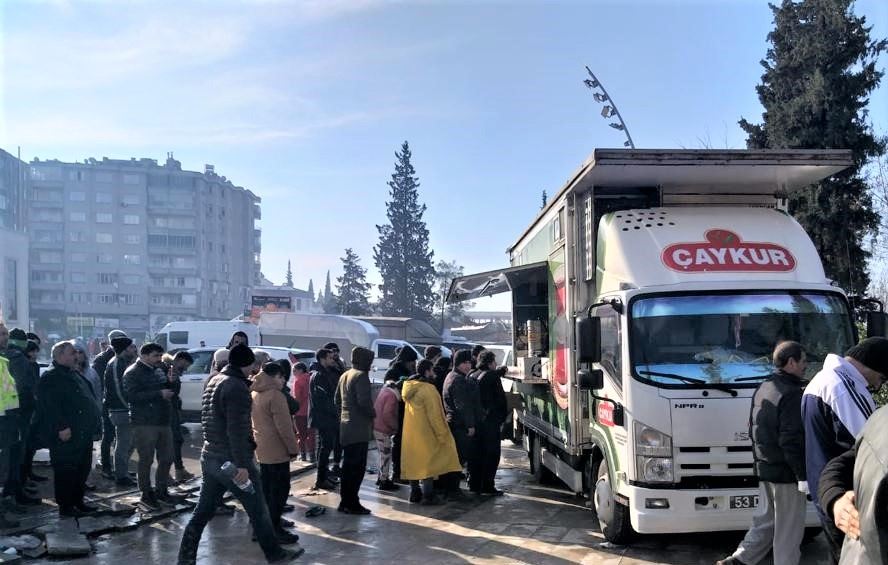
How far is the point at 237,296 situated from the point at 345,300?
36.2 metres

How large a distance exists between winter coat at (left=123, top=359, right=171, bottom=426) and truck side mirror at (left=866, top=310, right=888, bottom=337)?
7257mm

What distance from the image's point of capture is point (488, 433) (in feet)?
31.8

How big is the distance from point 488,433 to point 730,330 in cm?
423

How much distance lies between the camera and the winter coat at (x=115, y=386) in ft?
30.9

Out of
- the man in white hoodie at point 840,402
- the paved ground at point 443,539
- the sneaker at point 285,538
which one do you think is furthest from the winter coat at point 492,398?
the man in white hoodie at point 840,402

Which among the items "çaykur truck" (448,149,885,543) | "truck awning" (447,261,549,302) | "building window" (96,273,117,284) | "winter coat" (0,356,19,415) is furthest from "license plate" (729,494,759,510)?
"building window" (96,273,117,284)

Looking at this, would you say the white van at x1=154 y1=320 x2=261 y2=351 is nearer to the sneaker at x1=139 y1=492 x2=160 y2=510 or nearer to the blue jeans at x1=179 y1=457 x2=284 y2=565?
the sneaker at x1=139 y1=492 x2=160 y2=510

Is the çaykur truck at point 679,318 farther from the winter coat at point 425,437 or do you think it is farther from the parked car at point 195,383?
the parked car at point 195,383

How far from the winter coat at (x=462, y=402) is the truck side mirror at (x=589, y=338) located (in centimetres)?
327

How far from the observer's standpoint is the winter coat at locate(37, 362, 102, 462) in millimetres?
7734

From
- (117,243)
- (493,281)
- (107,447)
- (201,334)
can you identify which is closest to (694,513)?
(493,281)

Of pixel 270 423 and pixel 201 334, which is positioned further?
pixel 201 334

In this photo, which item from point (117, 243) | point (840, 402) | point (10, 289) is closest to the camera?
point (840, 402)

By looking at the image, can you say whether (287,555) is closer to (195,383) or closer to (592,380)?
(592,380)
